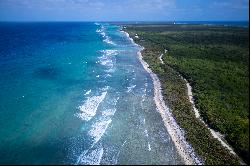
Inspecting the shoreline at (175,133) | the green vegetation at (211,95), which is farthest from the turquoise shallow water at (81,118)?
the green vegetation at (211,95)

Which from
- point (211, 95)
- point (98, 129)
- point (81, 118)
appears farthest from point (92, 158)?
point (211, 95)

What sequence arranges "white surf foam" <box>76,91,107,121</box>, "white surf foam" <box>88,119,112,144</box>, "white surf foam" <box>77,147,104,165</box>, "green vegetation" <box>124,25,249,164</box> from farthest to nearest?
1. "white surf foam" <box>76,91,107,121</box>
2. "white surf foam" <box>88,119,112,144</box>
3. "green vegetation" <box>124,25,249,164</box>
4. "white surf foam" <box>77,147,104,165</box>

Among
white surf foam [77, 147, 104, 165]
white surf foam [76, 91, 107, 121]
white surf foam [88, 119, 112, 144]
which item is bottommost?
white surf foam [77, 147, 104, 165]

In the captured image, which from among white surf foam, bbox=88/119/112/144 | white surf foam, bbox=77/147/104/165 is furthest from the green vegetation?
Answer: white surf foam, bbox=77/147/104/165

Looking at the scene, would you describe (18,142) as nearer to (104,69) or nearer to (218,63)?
(104,69)

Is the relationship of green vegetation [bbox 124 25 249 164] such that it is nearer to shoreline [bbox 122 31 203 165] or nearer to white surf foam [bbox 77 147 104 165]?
shoreline [bbox 122 31 203 165]

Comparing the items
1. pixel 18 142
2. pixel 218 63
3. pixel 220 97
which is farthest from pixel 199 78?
pixel 18 142

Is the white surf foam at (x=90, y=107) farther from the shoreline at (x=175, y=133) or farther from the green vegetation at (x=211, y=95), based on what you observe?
the green vegetation at (x=211, y=95)

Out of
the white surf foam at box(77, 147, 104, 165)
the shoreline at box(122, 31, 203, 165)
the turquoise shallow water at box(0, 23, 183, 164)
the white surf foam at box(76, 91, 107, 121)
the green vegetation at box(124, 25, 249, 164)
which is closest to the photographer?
the white surf foam at box(77, 147, 104, 165)
